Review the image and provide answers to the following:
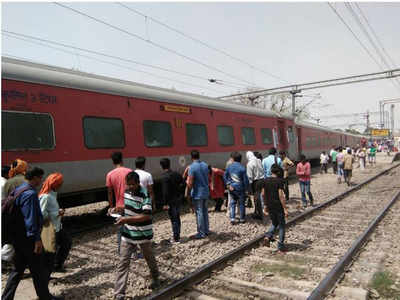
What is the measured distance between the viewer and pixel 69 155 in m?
7.04

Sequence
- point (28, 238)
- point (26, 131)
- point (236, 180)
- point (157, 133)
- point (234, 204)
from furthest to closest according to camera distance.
→ point (157, 133)
point (234, 204)
point (236, 180)
point (26, 131)
point (28, 238)

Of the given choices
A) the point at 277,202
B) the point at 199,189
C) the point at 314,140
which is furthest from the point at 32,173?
the point at 314,140

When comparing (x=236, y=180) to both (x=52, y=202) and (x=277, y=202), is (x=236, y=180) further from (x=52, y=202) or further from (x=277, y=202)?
(x=52, y=202)

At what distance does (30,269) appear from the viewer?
3.81 meters

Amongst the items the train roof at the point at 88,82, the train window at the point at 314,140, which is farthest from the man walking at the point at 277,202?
the train window at the point at 314,140

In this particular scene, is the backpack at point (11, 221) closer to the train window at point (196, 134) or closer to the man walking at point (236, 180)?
the man walking at point (236, 180)

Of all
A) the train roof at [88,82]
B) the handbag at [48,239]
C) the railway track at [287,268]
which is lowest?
the railway track at [287,268]

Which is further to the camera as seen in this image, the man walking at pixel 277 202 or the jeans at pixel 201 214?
the jeans at pixel 201 214

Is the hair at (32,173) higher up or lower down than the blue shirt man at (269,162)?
higher up

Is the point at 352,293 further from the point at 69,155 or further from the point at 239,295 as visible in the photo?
the point at 69,155

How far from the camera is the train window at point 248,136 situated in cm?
1320

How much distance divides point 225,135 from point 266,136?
142 inches

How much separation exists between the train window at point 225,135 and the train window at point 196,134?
2.96ft

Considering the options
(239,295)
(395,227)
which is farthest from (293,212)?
(239,295)
